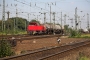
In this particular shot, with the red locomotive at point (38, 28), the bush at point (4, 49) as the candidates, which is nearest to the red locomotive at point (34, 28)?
the red locomotive at point (38, 28)

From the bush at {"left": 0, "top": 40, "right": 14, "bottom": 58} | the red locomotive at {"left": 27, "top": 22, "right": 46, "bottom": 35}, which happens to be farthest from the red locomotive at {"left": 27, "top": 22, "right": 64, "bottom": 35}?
the bush at {"left": 0, "top": 40, "right": 14, "bottom": 58}

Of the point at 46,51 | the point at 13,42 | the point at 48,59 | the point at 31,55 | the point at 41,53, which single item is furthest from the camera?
the point at 13,42

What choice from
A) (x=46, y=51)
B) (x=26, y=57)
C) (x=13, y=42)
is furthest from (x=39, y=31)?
(x=26, y=57)

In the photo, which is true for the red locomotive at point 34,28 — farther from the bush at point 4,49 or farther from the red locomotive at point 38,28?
the bush at point 4,49

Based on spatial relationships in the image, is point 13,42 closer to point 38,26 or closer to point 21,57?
point 21,57

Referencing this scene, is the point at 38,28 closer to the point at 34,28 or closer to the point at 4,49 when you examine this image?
the point at 34,28

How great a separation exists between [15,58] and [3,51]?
2.21 m

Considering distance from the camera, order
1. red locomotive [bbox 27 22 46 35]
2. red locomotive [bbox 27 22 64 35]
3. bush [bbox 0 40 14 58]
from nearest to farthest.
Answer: bush [bbox 0 40 14 58], red locomotive [bbox 27 22 46 35], red locomotive [bbox 27 22 64 35]

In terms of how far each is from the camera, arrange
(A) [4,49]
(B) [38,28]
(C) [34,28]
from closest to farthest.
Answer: (A) [4,49], (C) [34,28], (B) [38,28]

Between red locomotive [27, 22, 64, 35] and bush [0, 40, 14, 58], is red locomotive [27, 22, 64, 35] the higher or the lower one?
the higher one

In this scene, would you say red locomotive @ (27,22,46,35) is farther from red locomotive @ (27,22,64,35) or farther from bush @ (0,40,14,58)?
bush @ (0,40,14,58)

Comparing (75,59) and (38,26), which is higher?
(38,26)

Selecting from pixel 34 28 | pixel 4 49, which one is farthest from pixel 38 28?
pixel 4 49

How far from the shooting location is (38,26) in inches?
1820
